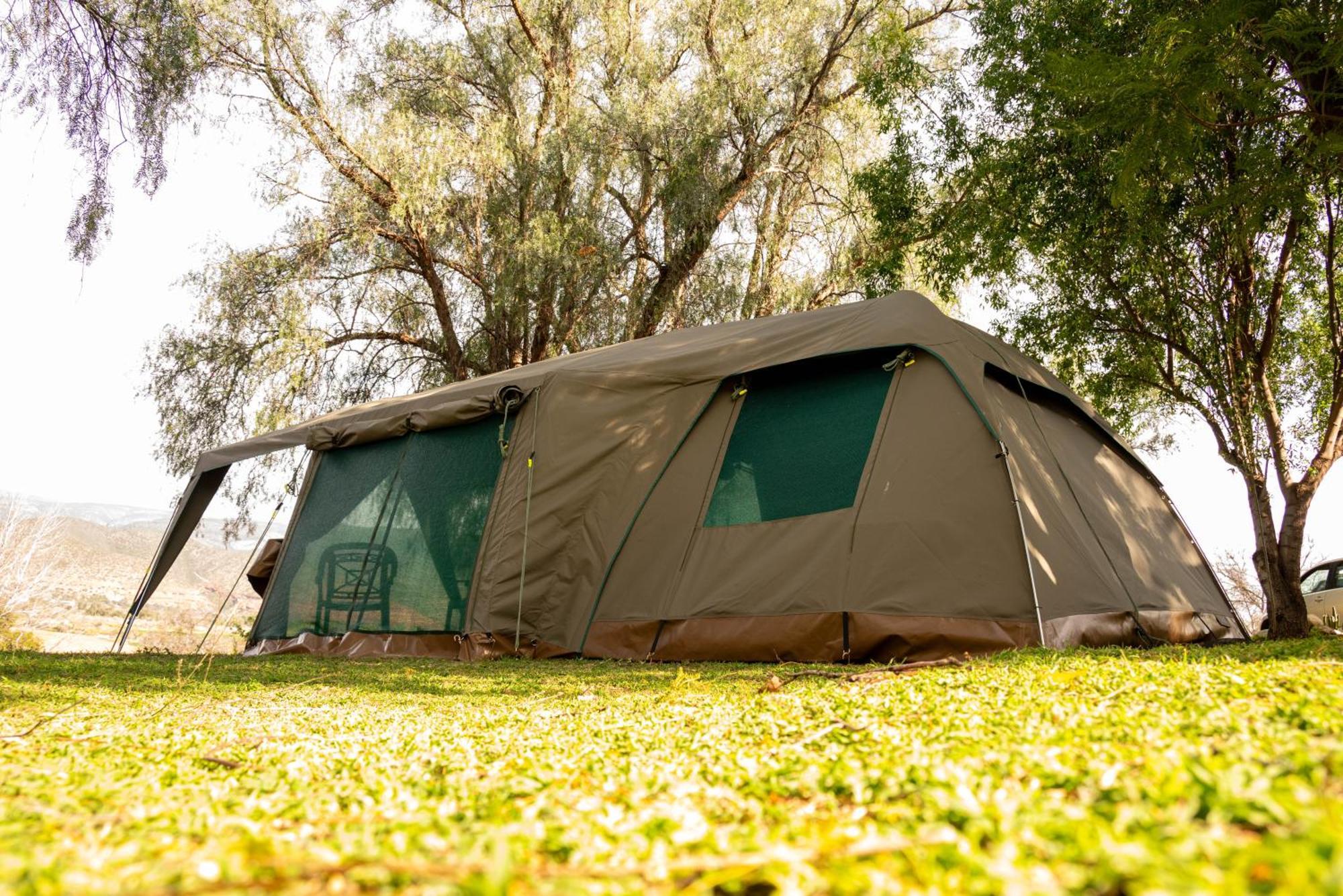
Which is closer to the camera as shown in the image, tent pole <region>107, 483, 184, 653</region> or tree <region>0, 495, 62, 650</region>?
tent pole <region>107, 483, 184, 653</region>

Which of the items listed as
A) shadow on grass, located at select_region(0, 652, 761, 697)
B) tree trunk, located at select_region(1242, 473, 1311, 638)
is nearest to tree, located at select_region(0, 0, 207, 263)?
shadow on grass, located at select_region(0, 652, 761, 697)

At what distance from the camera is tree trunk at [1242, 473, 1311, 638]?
8.35 m

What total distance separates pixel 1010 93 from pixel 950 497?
6.07 m

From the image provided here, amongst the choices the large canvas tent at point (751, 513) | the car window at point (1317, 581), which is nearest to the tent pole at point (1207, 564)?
the large canvas tent at point (751, 513)

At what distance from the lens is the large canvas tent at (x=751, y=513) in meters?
5.21

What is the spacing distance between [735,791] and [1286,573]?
8788 mm

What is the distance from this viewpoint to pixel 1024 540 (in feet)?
16.6

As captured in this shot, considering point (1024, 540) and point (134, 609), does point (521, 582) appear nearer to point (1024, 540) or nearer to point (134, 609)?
point (1024, 540)

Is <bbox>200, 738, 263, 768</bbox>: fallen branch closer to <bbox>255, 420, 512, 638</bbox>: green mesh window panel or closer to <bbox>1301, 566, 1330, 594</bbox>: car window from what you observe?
<bbox>255, 420, 512, 638</bbox>: green mesh window panel

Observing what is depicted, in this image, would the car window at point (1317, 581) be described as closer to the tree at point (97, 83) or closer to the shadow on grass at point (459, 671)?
the shadow on grass at point (459, 671)

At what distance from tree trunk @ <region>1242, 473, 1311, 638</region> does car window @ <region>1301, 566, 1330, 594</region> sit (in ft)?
13.5

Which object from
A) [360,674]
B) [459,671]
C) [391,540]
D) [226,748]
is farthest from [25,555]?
[226,748]

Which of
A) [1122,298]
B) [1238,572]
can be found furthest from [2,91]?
[1238,572]

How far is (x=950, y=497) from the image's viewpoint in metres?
5.33
